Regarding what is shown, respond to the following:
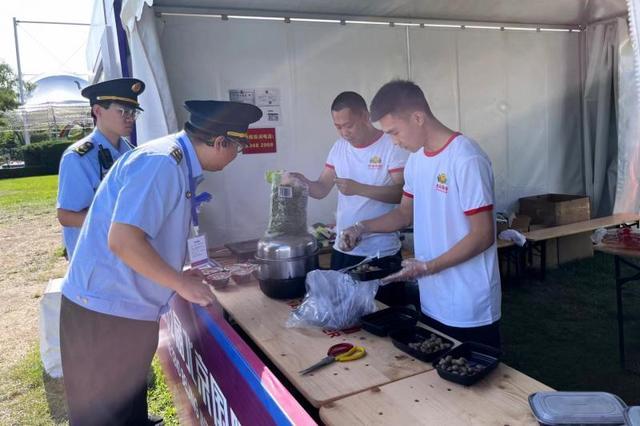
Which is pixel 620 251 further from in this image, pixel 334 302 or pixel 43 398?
pixel 43 398

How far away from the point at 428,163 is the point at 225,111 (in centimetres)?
78

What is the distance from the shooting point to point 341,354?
1620 millimetres

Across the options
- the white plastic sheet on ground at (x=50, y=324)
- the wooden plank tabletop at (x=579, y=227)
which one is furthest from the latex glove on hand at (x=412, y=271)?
the wooden plank tabletop at (x=579, y=227)

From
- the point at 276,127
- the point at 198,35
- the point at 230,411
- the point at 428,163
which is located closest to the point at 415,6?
the point at 276,127

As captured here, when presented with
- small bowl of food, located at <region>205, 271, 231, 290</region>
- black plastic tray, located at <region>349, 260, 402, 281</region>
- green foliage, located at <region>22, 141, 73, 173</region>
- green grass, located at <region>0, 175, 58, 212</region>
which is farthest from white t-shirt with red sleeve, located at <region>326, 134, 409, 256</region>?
green foliage, located at <region>22, 141, 73, 173</region>

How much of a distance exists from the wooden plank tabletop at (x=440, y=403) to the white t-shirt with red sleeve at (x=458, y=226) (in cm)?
40

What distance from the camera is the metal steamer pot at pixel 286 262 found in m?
2.12

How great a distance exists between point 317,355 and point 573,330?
9.74 ft

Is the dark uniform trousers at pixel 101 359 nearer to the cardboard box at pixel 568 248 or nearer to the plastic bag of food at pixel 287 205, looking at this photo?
the plastic bag of food at pixel 287 205

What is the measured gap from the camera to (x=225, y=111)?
66.5 inches

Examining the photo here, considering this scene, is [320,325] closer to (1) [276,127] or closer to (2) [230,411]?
(2) [230,411]

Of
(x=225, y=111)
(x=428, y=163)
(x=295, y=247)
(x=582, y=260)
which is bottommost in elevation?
(x=582, y=260)

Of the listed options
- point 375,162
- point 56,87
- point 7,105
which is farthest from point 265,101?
point 7,105

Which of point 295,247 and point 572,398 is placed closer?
point 572,398
